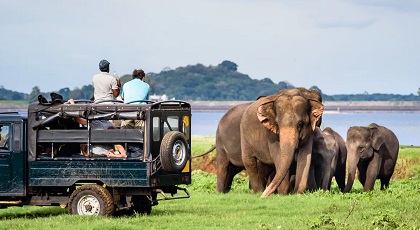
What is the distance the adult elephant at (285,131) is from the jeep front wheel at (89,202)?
18.0 feet

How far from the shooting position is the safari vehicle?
21.6 m

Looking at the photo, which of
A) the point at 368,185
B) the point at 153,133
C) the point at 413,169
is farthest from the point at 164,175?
the point at 413,169

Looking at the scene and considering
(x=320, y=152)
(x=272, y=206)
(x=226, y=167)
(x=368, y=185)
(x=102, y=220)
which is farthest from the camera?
(x=368, y=185)

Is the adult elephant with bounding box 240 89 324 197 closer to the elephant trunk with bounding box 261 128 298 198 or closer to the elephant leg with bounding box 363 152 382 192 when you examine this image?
the elephant trunk with bounding box 261 128 298 198

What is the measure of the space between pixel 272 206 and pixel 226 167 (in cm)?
856

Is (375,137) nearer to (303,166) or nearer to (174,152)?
(303,166)

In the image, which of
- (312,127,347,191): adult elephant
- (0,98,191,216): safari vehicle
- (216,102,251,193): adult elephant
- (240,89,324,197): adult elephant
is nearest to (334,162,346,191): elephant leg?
(312,127,347,191): adult elephant

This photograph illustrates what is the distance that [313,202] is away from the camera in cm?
2447

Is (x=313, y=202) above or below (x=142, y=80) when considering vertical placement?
below

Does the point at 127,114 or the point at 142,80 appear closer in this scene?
the point at 127,114

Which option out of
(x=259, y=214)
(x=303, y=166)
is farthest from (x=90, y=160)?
(x=303, y=166)

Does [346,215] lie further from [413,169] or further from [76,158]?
[413,169]

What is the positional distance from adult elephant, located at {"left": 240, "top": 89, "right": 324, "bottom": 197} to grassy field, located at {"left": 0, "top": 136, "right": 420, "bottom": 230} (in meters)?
1.15

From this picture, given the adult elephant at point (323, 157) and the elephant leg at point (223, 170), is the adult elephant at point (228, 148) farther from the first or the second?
the adult elephant at point (323, 157)
